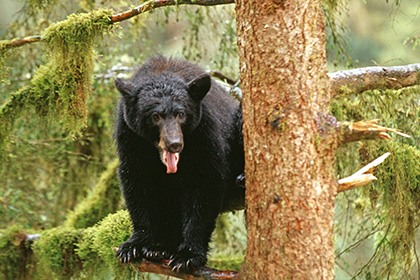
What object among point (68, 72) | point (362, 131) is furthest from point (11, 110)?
point (362, 131)

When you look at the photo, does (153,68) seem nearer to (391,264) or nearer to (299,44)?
(299,44)

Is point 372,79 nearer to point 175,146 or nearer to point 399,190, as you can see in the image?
point 399,190

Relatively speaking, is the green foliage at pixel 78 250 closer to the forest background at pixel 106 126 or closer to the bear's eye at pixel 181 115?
the forest background at pixel 106 126

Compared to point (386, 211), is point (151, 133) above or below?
above

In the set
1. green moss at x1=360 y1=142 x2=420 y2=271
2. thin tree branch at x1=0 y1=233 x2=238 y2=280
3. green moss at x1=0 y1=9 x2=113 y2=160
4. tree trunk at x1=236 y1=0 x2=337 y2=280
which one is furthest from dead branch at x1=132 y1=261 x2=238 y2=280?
green moss at x1=360 y1=142 x2=420 y2=271

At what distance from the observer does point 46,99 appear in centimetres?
499

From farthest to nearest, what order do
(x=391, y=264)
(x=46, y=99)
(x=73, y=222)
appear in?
(x=73, y=222) < (x=46, y=99) < (x=391, y=264)

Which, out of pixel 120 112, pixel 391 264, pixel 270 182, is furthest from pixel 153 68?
pixel 391 264

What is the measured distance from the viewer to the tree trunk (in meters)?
2.93

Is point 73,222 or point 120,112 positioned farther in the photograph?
point 73,222

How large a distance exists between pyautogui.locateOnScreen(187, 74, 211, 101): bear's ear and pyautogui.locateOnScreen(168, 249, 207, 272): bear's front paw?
117 cm

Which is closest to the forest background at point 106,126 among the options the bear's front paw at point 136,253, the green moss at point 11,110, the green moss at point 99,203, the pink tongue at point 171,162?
the green moss at point 99,203

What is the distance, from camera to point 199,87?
385 centimetres

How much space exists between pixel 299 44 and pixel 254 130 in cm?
57
